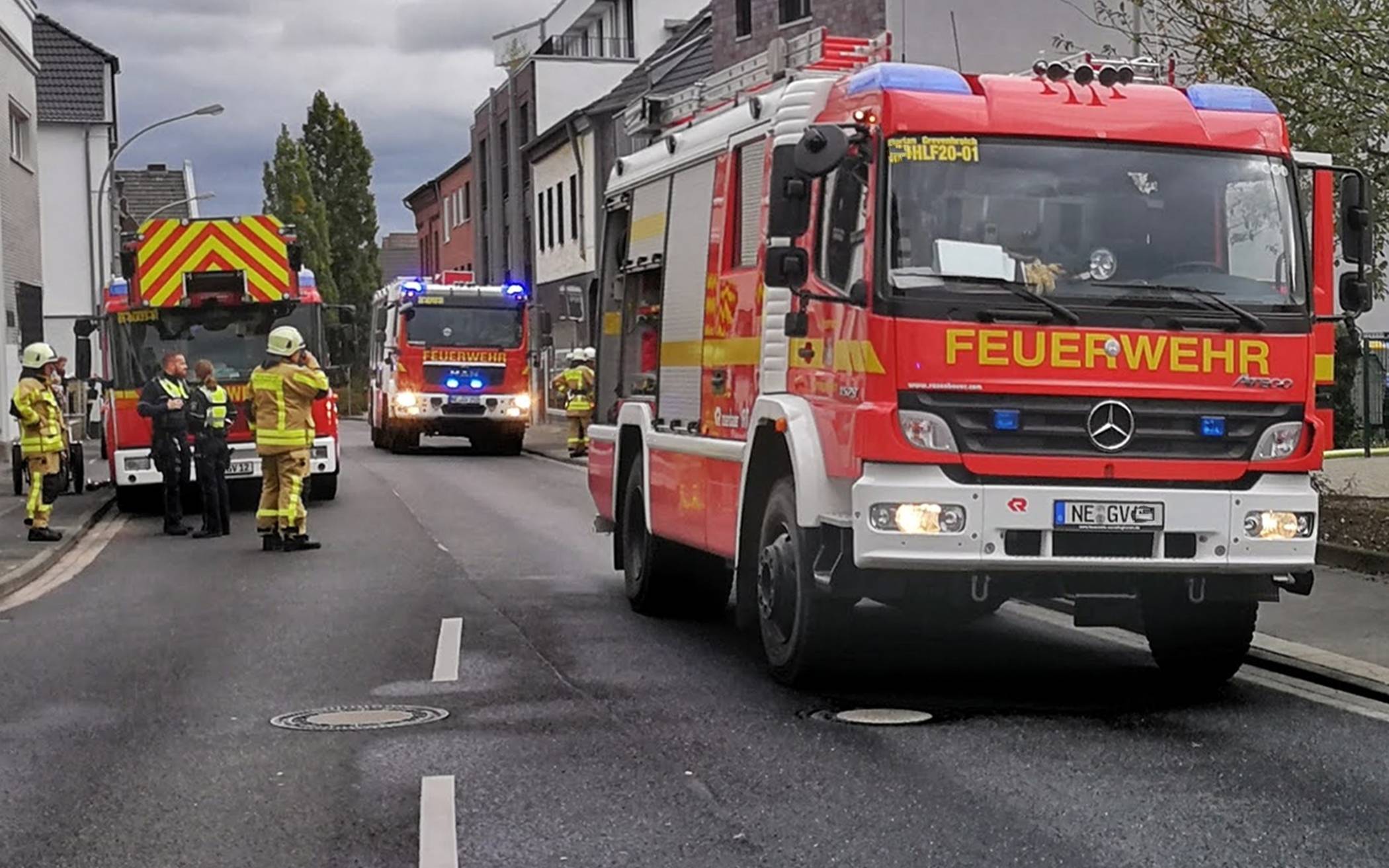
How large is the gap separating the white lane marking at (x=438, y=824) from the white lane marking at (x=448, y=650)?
2545 mm

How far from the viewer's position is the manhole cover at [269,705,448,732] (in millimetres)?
8188

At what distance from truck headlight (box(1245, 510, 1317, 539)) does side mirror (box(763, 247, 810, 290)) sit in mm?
2177

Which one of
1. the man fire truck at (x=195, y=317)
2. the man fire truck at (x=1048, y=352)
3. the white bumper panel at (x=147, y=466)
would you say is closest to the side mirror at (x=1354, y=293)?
the man fire truck at (x=1048, y=352)

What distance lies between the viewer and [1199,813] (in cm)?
643

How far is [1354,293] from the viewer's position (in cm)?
901

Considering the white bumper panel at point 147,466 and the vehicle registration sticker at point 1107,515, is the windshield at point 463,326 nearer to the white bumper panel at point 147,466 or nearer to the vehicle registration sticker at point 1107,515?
the white bumper panel at point 147,466

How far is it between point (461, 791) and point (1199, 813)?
2.49 m

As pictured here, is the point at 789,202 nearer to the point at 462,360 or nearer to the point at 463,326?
the point at 462,360

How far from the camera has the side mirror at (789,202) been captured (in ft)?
27.9

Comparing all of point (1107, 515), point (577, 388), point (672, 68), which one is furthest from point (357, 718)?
point (672, 68)

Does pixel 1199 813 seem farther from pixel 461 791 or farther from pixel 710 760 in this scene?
pixel 461 791

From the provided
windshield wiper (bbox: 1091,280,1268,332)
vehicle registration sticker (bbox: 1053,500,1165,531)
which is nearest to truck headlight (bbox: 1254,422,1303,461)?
windshield wiper (bbox: 1091,280,1268,332)

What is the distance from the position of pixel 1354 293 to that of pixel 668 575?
4.47 metres

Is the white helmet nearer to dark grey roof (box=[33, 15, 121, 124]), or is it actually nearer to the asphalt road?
the asphalt road
